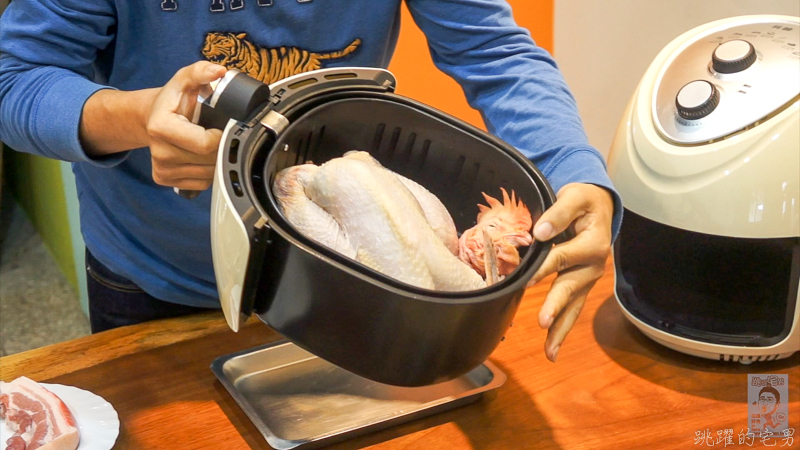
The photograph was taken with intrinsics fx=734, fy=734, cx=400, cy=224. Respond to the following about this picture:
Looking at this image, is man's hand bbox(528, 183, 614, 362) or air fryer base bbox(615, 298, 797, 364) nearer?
man's hand bbox(528, 183, 614, 362)

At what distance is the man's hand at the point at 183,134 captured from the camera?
0.63 metres

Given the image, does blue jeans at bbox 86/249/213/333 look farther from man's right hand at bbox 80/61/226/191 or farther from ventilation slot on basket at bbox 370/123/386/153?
ventilation slot on basket at bbox 370/123/386/153

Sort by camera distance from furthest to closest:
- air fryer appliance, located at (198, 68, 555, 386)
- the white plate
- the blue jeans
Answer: the blue jeans → the white plate → air fryer appliance, located at (198, 68, 555, 386)

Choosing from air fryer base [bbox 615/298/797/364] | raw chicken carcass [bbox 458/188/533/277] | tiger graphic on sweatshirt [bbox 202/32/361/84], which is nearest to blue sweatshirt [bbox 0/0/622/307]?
tiger graphic on sweatshirt [bbox 202/32/361/84]

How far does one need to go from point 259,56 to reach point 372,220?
362mm

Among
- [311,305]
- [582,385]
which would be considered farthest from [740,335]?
[311,305]

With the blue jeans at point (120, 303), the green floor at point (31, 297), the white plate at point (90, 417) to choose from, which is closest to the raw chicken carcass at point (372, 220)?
the white plate at point (90, 417)

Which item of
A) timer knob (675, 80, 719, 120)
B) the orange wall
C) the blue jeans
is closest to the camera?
timer knob (675, 80, 719, 120)

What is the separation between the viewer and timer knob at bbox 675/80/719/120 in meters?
0.87

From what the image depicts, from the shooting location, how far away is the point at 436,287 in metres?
0.63

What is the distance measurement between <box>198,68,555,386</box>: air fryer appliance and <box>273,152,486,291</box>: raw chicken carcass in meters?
0.04

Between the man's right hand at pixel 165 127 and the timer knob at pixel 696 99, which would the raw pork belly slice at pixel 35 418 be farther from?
the timer knob at pixel 696 99

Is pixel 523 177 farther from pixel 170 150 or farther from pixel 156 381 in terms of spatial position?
pixel 156 381

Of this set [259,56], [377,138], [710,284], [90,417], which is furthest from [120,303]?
[710,284]
